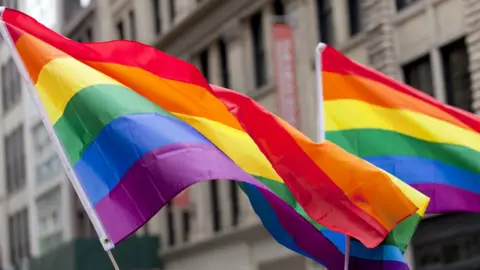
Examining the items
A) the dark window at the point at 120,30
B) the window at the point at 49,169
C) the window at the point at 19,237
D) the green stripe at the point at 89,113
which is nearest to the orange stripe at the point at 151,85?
the green stripe at the point at 89,113

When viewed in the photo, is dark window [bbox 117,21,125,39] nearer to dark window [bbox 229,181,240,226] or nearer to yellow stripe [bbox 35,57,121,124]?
dark window [bbox 229,181,240,226]

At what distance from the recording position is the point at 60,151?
22.0ft

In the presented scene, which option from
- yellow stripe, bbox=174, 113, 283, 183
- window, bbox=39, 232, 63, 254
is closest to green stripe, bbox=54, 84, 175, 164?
yellow stripe, bbox=174, 113, 283, 183

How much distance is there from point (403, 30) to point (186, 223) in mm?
12709

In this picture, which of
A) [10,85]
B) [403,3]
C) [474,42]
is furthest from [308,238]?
[10,85]

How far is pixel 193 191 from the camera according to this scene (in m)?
29.9

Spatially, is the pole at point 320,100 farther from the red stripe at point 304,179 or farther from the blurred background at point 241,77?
the blurred background at point 241,77

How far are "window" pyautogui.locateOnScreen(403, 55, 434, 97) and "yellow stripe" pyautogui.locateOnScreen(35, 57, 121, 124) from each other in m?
12.5

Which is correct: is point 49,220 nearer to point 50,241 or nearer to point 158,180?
point 50,241

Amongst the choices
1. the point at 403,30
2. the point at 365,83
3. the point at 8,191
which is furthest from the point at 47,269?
the point at 365,83

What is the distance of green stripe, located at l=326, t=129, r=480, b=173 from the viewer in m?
8.30

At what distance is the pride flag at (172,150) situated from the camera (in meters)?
6.51

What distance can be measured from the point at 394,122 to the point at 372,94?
0.28 m

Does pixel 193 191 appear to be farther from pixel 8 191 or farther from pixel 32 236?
pixel 8 191
